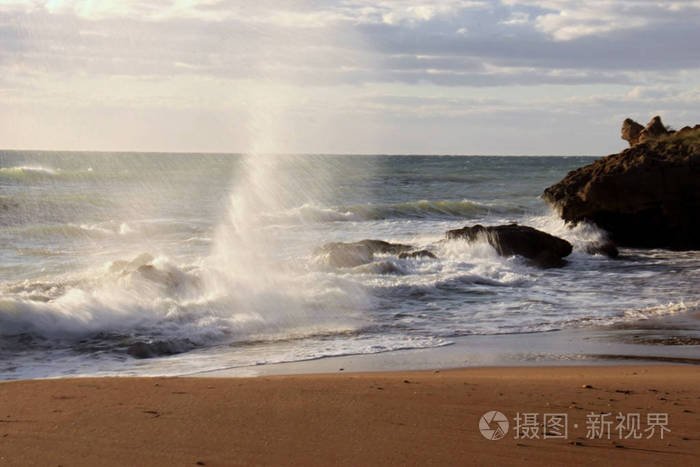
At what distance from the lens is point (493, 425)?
4672 millimetres

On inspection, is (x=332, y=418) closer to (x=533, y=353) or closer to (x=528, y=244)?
(x=533, y=353)

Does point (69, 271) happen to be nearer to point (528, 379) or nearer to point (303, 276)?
point (303, 276)

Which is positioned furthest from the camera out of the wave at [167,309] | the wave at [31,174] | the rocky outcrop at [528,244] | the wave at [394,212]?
the wave at [31,174]

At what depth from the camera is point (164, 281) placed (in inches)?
427

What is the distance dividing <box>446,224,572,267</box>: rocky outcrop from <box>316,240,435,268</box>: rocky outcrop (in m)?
1.50

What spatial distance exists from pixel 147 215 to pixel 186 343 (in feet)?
67.5

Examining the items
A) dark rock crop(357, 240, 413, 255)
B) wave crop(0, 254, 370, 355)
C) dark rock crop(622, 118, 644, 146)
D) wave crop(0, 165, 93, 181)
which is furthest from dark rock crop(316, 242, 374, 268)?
wave crop(0, 165, 93, 181)

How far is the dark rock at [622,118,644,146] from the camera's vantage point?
20.9 meters

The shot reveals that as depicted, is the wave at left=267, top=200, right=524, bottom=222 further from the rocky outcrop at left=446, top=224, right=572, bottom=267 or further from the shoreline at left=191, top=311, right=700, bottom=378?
the shoreline at left=191, top=311, right=700, bottom=378

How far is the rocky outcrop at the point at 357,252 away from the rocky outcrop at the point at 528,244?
4.92 ft

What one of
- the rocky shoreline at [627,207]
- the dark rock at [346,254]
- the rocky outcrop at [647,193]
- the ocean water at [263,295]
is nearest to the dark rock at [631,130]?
the rocky shoreline at [627,207]

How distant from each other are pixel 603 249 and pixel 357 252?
5640 mm

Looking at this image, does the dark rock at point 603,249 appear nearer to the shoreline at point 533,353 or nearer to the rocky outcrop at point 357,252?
the rocky outcrop at point 357,252

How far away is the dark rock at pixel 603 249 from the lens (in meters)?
16.0
